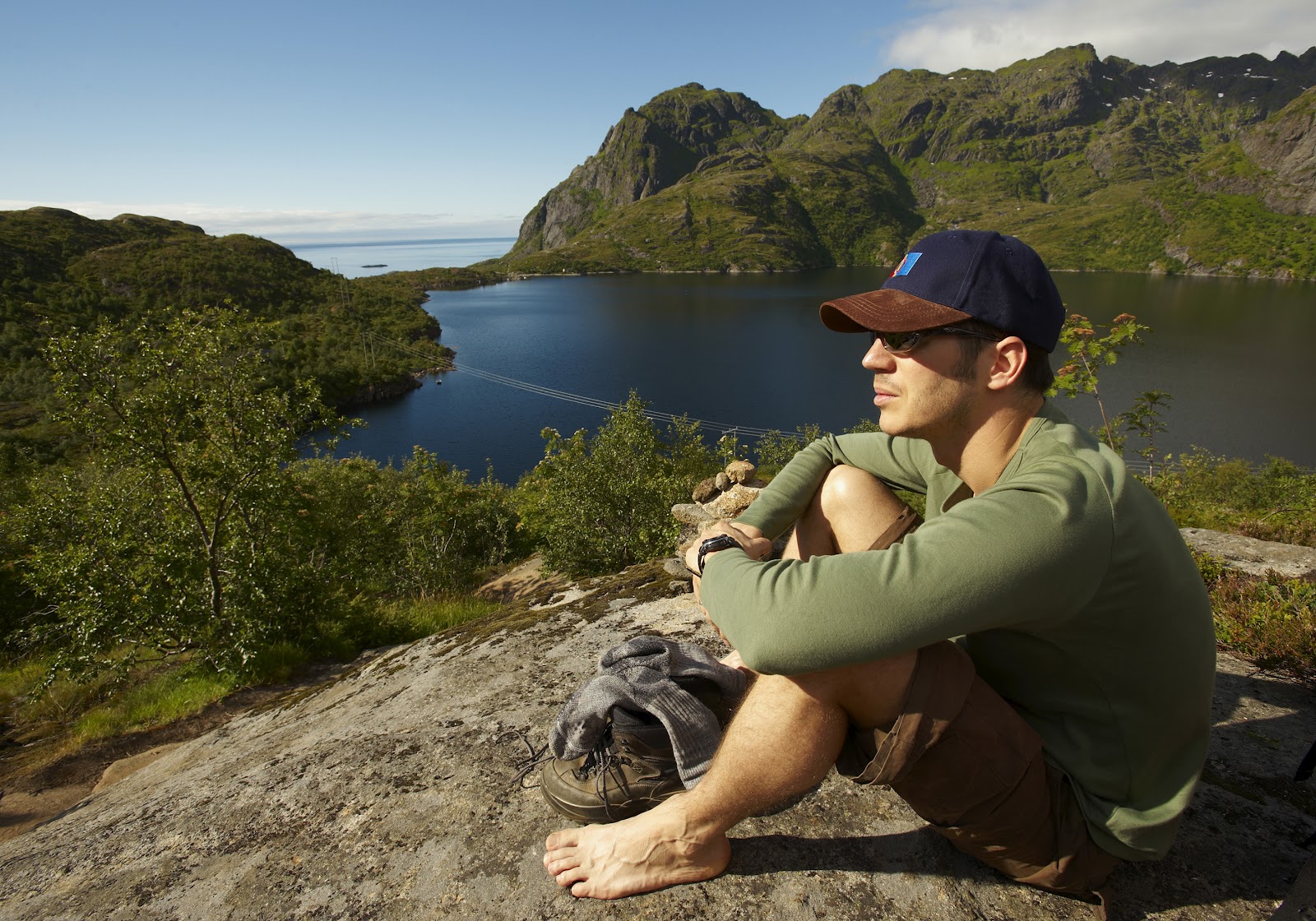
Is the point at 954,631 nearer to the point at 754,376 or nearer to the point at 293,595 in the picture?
the point at 293,595

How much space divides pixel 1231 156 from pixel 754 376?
7561 inches

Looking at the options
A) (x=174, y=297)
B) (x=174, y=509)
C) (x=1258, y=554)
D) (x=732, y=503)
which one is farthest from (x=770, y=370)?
(x=174, y=297)

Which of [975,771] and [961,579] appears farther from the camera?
[975,771]

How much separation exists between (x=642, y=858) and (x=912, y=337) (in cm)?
190

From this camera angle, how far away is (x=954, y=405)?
1.95m

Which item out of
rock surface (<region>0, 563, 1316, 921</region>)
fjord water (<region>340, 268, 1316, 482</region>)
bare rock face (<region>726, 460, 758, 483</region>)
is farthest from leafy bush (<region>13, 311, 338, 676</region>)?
fjord water (<region>340, 268, 1316, 482</region>)

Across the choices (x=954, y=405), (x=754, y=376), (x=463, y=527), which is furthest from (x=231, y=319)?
(x=754, y=376)

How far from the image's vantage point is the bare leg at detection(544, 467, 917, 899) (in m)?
1.76

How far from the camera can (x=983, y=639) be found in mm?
1926

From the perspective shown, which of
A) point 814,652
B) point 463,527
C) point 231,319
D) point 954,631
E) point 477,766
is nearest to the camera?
point 954,631

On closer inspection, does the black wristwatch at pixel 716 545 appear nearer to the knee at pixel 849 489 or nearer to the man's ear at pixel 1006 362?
the knee at pixel 849 489

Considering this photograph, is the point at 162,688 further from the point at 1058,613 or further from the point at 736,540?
the point at 1058,613

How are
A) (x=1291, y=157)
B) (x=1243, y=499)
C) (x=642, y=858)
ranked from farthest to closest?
(x=1291, y=157), (x=1243, y=499), (x=642, y=858)

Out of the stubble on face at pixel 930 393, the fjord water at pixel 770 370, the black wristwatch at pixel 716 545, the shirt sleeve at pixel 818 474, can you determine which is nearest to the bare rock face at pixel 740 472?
the shirt sleeve at pixel 818 474
